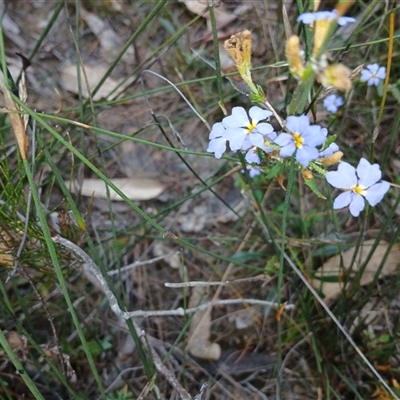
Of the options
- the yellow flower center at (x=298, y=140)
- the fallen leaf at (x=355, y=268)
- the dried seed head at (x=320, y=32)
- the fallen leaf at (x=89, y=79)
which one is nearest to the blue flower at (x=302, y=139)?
the yellow flower center at (x=298, y=140)

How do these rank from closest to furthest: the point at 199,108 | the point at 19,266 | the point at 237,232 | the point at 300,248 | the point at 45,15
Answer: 1. the point at 19,266
2. the point at 300,248
3. the point at 237,232
4. the point at 199,108
5. the point at 45,15

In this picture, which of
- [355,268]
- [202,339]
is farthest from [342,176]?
[202,339]

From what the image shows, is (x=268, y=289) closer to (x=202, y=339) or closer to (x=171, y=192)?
(x=202, y=339)

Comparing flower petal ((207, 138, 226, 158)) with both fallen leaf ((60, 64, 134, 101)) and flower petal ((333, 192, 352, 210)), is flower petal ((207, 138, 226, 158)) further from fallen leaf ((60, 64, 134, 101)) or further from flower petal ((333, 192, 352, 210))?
fallen leaf ((60, 64, 134, 101))

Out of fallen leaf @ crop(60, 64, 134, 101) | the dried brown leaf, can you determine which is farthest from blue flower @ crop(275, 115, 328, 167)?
fallen leaf @ crop(60, 64, 134, 101)

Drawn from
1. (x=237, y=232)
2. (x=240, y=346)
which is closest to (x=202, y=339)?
(x=240, y=346)

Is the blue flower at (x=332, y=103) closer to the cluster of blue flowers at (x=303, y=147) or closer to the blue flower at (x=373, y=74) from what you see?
the blue flower at (x=373, y=74)
